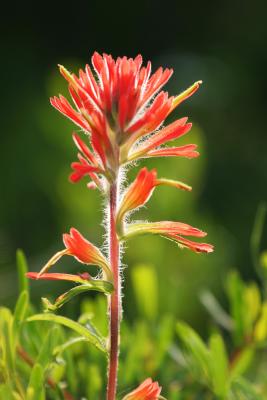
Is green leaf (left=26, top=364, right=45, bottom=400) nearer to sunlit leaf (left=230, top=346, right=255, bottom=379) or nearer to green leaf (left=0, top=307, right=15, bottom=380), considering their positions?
green leaf (left=0, top=307, right=15, bottom=380)

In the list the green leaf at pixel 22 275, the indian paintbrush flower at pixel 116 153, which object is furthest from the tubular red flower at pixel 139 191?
the green leaf at pixel 22 275

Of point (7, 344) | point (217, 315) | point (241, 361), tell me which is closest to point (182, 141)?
point (217, 315)

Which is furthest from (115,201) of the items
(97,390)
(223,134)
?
(223,134)

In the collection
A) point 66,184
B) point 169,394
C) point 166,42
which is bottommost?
point 169,394

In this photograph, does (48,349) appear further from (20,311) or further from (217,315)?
(217,315)

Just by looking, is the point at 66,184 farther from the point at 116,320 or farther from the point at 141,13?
the point at 141,13

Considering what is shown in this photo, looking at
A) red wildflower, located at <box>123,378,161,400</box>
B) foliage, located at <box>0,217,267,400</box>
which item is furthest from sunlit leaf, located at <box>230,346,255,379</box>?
red wildflower, located at <box>123,378,161,400</box>
